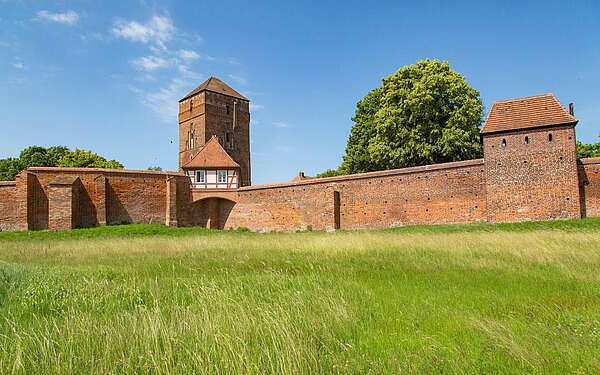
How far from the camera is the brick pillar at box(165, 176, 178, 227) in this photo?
30.3m

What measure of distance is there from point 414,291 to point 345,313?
5.14ft

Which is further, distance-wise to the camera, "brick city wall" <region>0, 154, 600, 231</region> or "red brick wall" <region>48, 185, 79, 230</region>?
"red brick wall" <region>48, 185, 79, 230</region>

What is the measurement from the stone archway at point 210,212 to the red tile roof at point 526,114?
65.1 feet

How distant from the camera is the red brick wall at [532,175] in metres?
18.1

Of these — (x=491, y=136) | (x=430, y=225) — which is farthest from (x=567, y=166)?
(x=430, y=225)

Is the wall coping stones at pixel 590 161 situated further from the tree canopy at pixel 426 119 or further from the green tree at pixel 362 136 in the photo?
the green tree at pixel 362 136

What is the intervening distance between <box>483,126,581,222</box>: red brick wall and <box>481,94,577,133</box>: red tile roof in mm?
318

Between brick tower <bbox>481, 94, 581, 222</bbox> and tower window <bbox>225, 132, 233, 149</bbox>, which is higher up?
tower window <bbox>225, 132, 233, 149</bbox>

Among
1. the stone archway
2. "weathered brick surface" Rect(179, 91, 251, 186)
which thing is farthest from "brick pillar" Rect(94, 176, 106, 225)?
"weathered brick surface" Rect(179, 91, 251, 186)

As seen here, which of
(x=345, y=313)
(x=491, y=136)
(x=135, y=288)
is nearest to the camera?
(x=345, y=313)

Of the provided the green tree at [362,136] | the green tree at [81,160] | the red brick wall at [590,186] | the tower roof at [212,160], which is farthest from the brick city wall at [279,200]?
the green tree at [81,160]

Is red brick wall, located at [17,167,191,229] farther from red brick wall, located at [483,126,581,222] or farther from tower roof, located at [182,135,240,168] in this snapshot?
red brick wall, located at [483,126,581,222]

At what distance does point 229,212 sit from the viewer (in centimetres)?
3191

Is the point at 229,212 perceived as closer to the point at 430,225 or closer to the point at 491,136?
the point at 430,225
